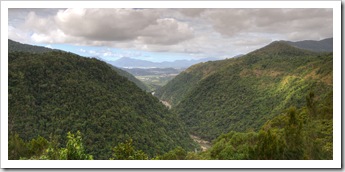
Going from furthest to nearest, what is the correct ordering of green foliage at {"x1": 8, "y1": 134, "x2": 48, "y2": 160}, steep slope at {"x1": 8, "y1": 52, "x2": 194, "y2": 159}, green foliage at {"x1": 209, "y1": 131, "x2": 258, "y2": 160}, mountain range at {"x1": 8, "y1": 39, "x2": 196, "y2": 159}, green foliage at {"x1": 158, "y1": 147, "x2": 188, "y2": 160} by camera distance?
steep slope at {"x1": 8, "y1": 52, "x2": 194, "y2": 159} → mountain range at {"x1": 8, "y1": 39, "x2": 196, "y2": 159} → green foliage at {"x1": 158, "y1": 147, "x2": 188, "y2": 160} → green foliage at {"x1": 209, "y1": 131, "x2": 258, "y2": 160} → green foliage at {"x1": 8, "y1": 134, "x2": 48, "y2": 160}

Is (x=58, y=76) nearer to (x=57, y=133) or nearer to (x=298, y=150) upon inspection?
(x=57, y=133)

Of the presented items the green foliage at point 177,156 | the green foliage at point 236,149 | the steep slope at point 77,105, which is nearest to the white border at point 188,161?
the green foliage at point 236,149

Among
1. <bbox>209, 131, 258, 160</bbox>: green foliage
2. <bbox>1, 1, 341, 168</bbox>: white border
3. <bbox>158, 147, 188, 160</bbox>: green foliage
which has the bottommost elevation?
<bbox>158, 147, 188, 160</bbox>: green foliage

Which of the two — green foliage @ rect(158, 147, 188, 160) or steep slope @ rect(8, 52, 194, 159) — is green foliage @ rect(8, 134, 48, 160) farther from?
steep slope @ rect(8, 52, 194, 159)

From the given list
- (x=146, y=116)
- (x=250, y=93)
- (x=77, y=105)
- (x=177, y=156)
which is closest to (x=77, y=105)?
(x=77, y=105)

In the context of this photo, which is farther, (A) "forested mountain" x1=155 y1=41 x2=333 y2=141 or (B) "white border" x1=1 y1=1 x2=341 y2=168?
(A) "forested mountain" x1=155 y1=41 x2=333 y2=141

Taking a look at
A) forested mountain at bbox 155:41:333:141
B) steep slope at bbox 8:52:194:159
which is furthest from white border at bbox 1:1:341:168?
forested mountain at bbox 155:41:333:141
